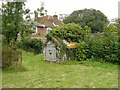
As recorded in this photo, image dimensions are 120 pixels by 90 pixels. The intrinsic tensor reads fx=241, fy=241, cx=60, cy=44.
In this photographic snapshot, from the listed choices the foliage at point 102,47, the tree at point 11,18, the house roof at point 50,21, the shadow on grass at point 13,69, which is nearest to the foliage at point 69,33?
the foliage at point 102,47

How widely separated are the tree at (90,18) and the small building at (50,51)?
31.0m

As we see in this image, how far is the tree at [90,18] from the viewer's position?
51844 millimetres

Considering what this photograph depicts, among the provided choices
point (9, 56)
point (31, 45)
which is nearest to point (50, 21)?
point (31, 45)

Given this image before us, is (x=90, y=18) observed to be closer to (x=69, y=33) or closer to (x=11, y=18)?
(x=69, y=33)

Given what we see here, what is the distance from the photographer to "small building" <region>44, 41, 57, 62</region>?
20047mm

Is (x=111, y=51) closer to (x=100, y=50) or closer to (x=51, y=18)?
(x=100, y=50)

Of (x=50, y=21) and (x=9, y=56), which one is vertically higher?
(x=50, y=21)

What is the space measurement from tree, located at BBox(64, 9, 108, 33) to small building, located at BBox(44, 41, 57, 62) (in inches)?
1222

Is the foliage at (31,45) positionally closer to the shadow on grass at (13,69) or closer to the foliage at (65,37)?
the foliage at (65,37)

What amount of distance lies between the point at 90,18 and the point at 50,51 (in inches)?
1349

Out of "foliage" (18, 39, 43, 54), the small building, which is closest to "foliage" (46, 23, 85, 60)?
the small building

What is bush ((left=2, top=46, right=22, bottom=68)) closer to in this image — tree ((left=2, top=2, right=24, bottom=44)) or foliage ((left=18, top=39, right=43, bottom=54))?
tree ((left=2, top=2, right=24, bottom=44))

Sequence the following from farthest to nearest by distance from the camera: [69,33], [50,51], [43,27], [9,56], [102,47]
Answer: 1. [43,27]
2. [69,33]
3. [50,51]
4. [102,47]
5. [9,56]

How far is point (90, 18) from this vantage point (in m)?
53.3
